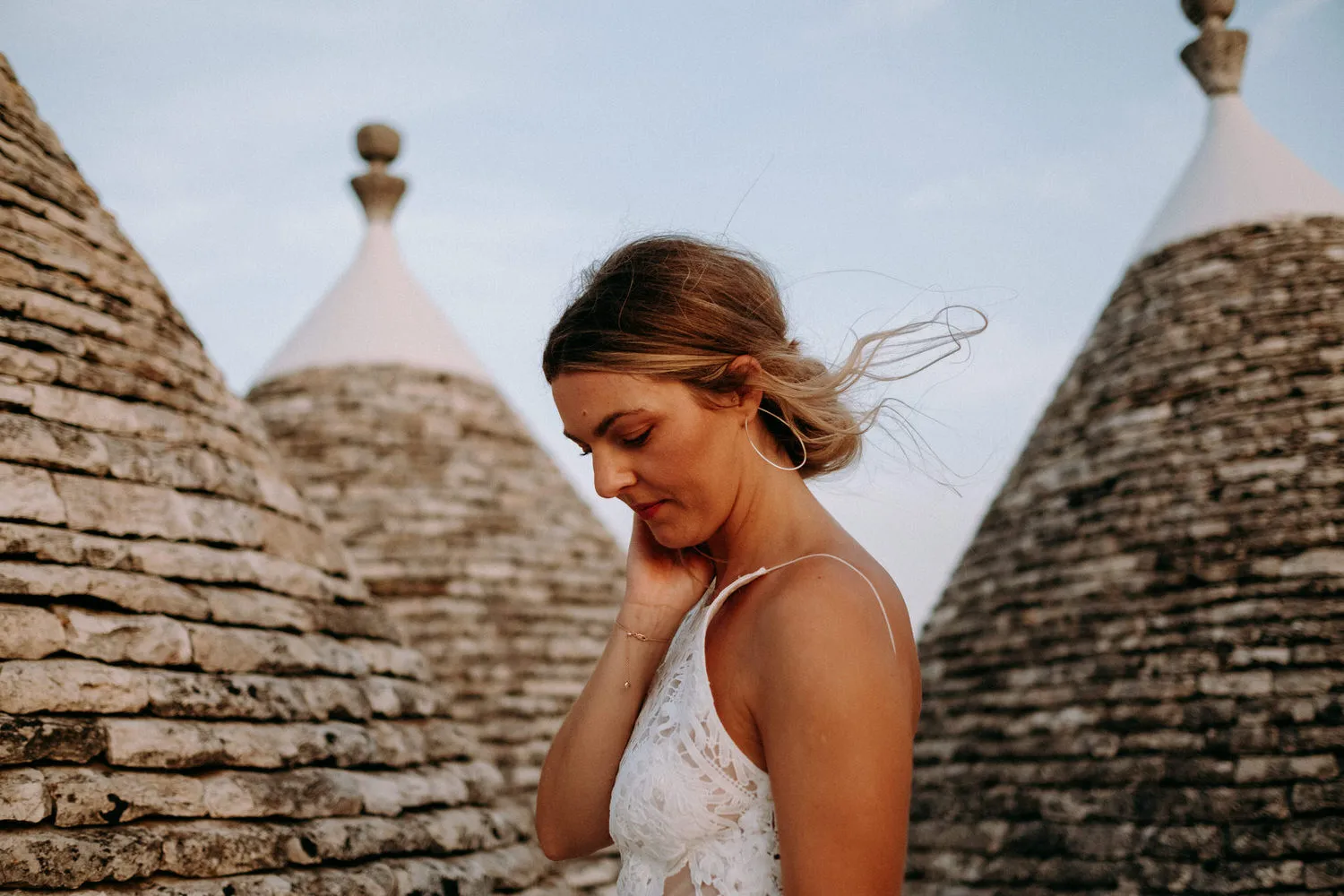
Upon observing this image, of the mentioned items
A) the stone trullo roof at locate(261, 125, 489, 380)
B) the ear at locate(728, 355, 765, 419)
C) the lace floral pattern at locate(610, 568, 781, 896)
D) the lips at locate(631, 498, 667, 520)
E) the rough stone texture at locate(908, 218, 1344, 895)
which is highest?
the stone trullo roof at locate(261, 125, 489, 380)

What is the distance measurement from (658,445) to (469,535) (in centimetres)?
693

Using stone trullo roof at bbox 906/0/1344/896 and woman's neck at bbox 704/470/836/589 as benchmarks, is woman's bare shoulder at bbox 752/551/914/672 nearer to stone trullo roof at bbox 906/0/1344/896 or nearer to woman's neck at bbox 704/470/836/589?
woman's neck at bbox 704/470/836/589

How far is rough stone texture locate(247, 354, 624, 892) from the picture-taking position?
8.00 meters

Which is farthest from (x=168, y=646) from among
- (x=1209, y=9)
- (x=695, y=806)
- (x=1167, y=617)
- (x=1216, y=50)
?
(x=1209, y=9)

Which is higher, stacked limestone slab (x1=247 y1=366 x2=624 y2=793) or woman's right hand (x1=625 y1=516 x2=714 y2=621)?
stacked limestone slab (x1=247 y1=366 x2=624 y2=793)

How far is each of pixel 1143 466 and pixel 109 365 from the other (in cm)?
534

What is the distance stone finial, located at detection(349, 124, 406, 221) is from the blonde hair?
8.75 meters

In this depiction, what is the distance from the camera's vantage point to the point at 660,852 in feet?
5.89

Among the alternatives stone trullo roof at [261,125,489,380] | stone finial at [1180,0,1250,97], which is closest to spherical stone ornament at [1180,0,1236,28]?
stone finial at [1180,0,1250,97]

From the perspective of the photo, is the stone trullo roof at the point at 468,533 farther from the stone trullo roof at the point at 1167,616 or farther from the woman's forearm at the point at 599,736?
the woman's forearm at the point at 599,736

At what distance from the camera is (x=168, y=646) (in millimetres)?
3252

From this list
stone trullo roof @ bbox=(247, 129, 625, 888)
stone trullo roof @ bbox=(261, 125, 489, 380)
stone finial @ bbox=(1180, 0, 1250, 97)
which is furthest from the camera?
stone trullo roof @ bbox=(261, 125, 489, 380)

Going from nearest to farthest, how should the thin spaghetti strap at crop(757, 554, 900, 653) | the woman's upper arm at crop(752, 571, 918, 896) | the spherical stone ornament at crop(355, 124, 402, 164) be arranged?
the woman's upper arm at crop(752, 571, 918, 896)
the thin spaghetti strap at crop(757, 554, 900, 653)
the spherical stone ornament at crop(355, 124, 402, 164)

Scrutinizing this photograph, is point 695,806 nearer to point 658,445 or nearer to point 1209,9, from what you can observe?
point 658,445
